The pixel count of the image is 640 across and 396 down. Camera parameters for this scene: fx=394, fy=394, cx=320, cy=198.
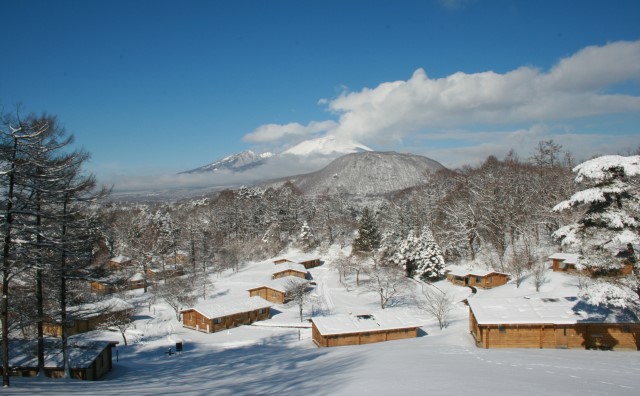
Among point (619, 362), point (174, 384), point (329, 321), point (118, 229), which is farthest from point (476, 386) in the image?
point (118, 229)

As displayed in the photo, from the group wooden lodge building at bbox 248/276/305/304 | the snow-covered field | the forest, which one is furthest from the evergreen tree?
the snow-covered field

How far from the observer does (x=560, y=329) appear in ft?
69.2

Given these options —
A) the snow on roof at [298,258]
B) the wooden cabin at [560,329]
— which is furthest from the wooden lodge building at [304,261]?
the wooden cabin at [560,329]

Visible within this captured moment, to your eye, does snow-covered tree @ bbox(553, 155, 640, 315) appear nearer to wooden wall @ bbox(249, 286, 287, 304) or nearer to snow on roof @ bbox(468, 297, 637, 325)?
snow on roof @ bbox(468, 297, 637, 325)

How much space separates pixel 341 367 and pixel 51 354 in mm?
13986

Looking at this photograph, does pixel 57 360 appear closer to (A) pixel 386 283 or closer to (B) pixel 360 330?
(B) pixel 360 330

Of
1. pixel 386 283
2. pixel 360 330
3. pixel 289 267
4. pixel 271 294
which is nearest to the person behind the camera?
pixel 360 330

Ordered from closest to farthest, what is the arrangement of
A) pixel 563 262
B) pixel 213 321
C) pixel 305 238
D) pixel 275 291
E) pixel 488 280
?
pixel 213 321 → pixel 563 262 → pixel 488 280 → pixel 275 291 → pixel 305 238

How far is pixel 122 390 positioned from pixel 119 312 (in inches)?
910

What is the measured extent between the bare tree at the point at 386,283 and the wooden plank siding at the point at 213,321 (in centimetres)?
1300

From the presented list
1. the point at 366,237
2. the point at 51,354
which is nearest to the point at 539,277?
the point at 366,237

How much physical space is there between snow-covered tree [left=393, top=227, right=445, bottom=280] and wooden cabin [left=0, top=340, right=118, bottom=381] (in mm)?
36403

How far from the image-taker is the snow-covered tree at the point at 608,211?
15164mm

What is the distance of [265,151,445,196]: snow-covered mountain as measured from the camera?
159 meters
